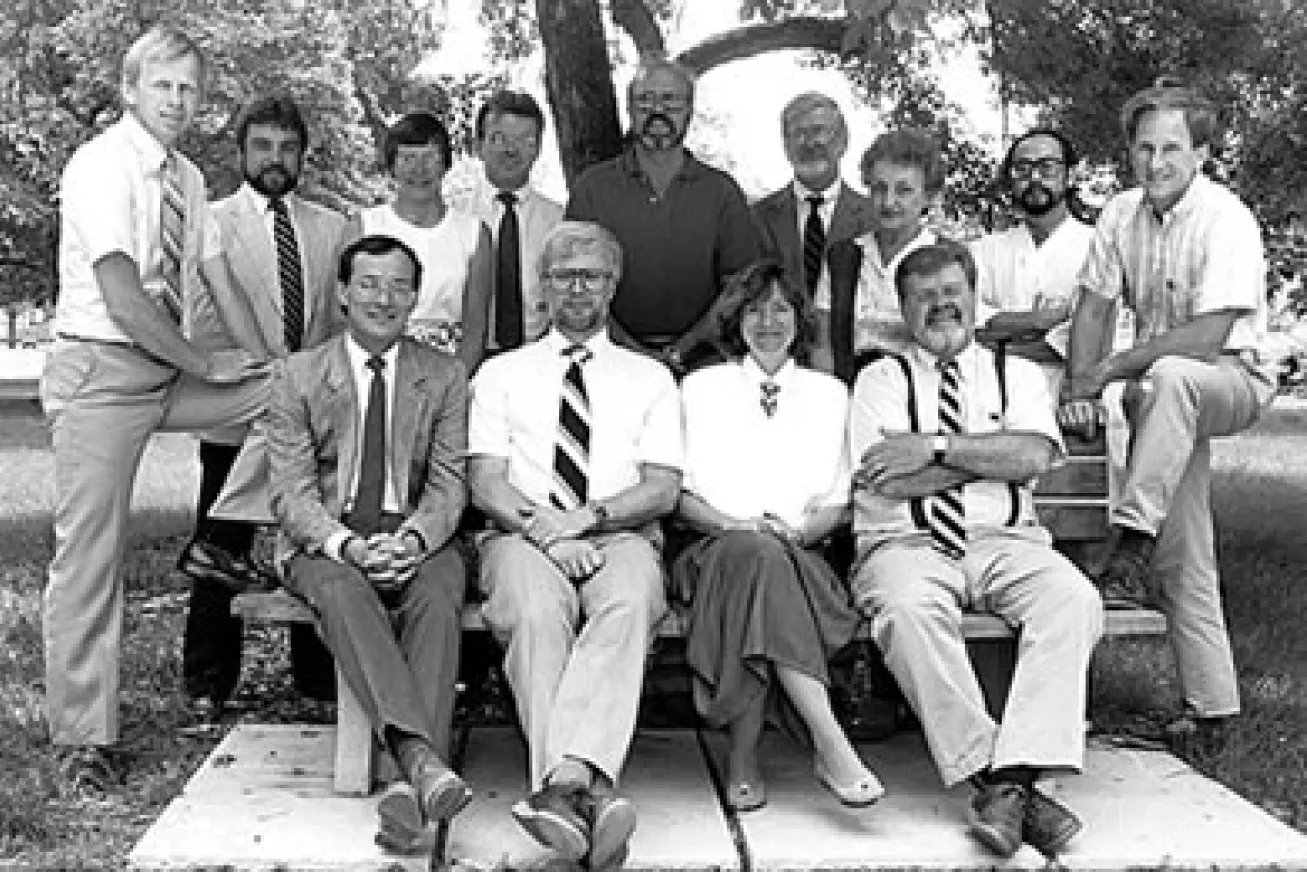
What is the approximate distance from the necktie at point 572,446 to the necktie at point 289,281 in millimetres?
1293

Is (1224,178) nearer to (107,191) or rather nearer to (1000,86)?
(1000,86)

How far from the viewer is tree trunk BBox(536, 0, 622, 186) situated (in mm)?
8367

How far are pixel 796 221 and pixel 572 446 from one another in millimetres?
A: 1878

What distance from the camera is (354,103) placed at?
56.8ft

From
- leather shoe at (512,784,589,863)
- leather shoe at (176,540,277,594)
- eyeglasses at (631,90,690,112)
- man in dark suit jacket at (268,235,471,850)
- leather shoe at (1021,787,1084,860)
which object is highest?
eyeglasses at (631,90,690,112)

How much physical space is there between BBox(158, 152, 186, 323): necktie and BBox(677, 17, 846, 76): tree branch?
18.5 ft

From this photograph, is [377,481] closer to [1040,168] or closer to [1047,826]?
[1047,826]

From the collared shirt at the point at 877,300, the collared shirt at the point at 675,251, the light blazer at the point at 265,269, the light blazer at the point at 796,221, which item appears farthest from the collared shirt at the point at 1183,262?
the light blazer at the point at 265,269

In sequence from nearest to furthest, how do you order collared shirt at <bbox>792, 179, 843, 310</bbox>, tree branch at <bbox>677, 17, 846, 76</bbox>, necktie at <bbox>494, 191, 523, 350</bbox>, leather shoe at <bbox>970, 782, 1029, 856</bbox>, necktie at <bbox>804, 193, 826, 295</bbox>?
leather shoe at <bbox>970, 782, 1029, 856</bbox> < necktie at <bbox>494, 191, 523, 350</bbox> < necktie at <bbox>804, 193, 826, 295</bbox> < collared shirt at <bbox>792, 179, 843, 310</bbox> < tree branch at <bbox>677, 17, 846, 76</bbox>

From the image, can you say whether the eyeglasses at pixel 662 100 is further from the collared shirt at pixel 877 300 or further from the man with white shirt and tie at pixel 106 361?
the man with white shirt and tie at pixel 106 361

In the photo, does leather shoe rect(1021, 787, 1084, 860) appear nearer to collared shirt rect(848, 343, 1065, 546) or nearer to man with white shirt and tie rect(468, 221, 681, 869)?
collared shirt rect(848, 343, 1065, 546)

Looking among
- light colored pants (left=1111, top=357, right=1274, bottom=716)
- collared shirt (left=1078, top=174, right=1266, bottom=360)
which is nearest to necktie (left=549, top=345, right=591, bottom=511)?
light colored pants (left=1111, top=357, right=1274, bottom=716)

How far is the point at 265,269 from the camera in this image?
6.16m

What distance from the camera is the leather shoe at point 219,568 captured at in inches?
229
